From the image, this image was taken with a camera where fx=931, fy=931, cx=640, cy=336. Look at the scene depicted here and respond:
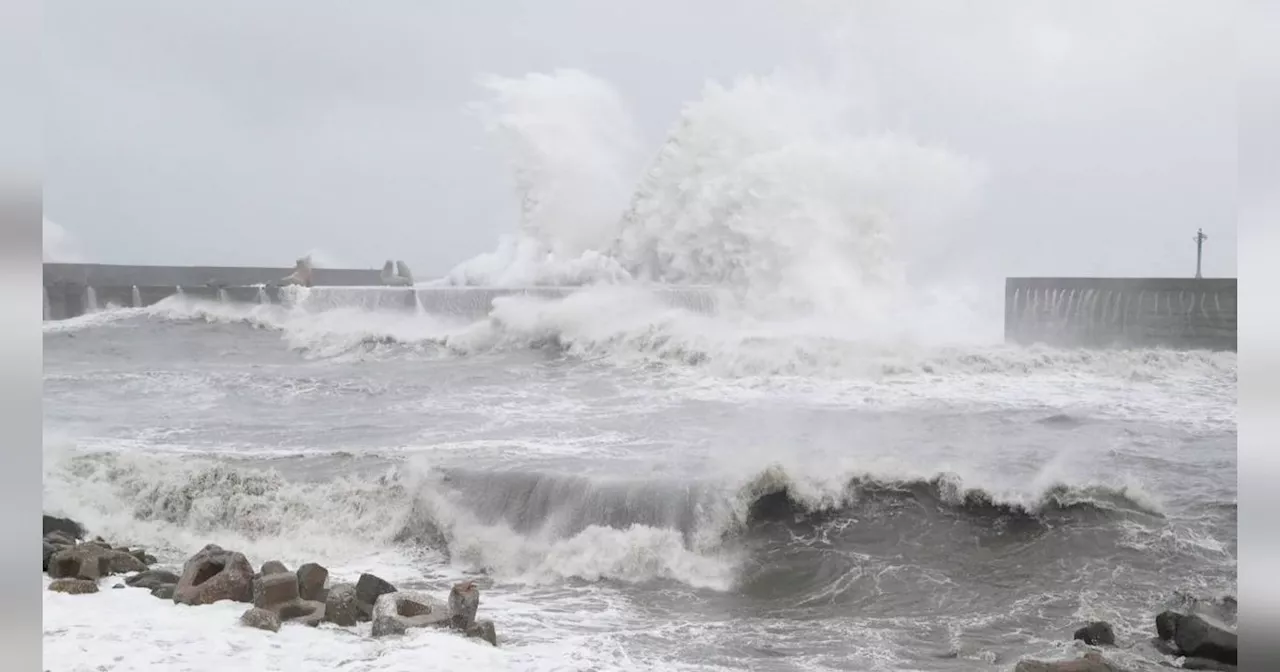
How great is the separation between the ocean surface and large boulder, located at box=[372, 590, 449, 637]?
0.13 ft

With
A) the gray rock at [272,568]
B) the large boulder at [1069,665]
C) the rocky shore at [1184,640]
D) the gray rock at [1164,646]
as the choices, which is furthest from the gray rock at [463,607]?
the gray rock at [1164,646]

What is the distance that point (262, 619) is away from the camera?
2250mm

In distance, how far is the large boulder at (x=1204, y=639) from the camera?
83.9 inches

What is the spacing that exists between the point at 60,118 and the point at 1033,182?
2.60 metres

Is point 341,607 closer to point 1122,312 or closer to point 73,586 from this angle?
point 73,586

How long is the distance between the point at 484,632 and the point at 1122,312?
1776 mm

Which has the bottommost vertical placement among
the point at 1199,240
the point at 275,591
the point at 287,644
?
the point at 287,644

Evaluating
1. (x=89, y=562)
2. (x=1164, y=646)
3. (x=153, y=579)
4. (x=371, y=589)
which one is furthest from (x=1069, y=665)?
(x=89, y=562)

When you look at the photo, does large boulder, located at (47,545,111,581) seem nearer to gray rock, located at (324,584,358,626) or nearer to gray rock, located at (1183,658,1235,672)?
gray rock, located at (324,584,358,626)

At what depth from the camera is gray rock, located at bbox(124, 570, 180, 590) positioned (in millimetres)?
2420

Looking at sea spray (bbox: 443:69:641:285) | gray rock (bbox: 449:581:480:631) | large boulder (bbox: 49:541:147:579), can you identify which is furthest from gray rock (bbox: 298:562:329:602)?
sea spray (bbox: 443:69:641:285)

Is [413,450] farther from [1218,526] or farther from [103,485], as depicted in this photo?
[1218,526]

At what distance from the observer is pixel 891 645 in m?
2.13

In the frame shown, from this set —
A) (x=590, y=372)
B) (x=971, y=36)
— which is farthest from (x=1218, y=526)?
(x=590, y=372)
